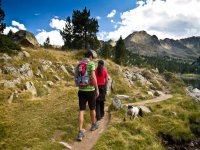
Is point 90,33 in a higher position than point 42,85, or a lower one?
higher

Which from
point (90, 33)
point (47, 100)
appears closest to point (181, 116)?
point (47, 100)

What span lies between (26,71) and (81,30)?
1372 inches

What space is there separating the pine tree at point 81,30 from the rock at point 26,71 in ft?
108

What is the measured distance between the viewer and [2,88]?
2252 centimetres

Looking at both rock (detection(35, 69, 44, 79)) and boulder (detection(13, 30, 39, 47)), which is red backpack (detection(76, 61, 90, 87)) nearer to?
rock (detection(35, 69, 44, 79))

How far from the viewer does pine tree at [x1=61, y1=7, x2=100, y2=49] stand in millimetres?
61812

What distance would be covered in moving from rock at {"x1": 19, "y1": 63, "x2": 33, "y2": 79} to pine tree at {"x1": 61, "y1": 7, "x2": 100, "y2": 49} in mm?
32838

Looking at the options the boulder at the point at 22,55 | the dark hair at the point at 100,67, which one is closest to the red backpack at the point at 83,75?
the dark hair at the point at 100,67

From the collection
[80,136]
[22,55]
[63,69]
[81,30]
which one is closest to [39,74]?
[22,55]

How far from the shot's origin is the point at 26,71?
29.5 meters

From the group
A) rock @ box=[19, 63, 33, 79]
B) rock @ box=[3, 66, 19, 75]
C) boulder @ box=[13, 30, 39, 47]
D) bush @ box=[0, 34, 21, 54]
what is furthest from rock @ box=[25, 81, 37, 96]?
boulder @ box=[13, 30, 39, 47]

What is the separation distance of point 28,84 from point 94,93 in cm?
1403

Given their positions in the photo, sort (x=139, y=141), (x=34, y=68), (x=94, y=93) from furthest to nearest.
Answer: (x=34, y=68), (x=139, y=141), (x=94, y=93)

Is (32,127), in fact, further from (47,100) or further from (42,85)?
(42,85)
